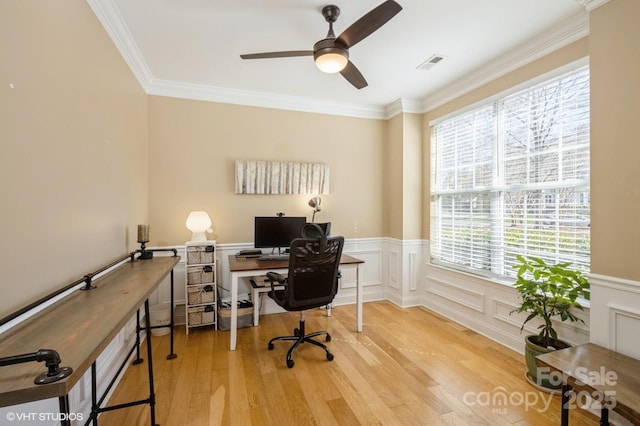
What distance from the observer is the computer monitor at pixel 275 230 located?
3.25 metres

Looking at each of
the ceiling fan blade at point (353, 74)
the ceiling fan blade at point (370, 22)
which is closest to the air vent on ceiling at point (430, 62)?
the ceiling fan blade at point (353, 74)

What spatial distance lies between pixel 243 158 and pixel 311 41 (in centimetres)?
161

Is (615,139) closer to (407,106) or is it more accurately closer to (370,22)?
(370,22)

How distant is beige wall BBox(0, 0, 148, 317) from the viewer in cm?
116

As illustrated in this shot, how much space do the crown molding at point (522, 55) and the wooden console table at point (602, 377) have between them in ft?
7.30

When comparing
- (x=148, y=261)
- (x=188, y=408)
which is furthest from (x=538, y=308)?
(x=148, y=261)

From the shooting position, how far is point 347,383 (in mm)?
2137

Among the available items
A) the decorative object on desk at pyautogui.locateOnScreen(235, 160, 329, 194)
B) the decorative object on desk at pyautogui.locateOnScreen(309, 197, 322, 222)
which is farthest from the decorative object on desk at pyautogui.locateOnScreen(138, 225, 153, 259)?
the decorative object on desk at pyautogui.locateOnScreen(309, 197, 322, 222)

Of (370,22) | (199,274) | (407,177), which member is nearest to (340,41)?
(370,22)

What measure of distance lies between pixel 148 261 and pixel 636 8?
3.67 m

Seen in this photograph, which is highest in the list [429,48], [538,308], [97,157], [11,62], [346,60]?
[429,48]

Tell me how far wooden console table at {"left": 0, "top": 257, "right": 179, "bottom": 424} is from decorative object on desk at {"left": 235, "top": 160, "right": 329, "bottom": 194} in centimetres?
189

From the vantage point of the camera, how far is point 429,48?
2529mm

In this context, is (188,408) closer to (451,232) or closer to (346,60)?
(346,60)
